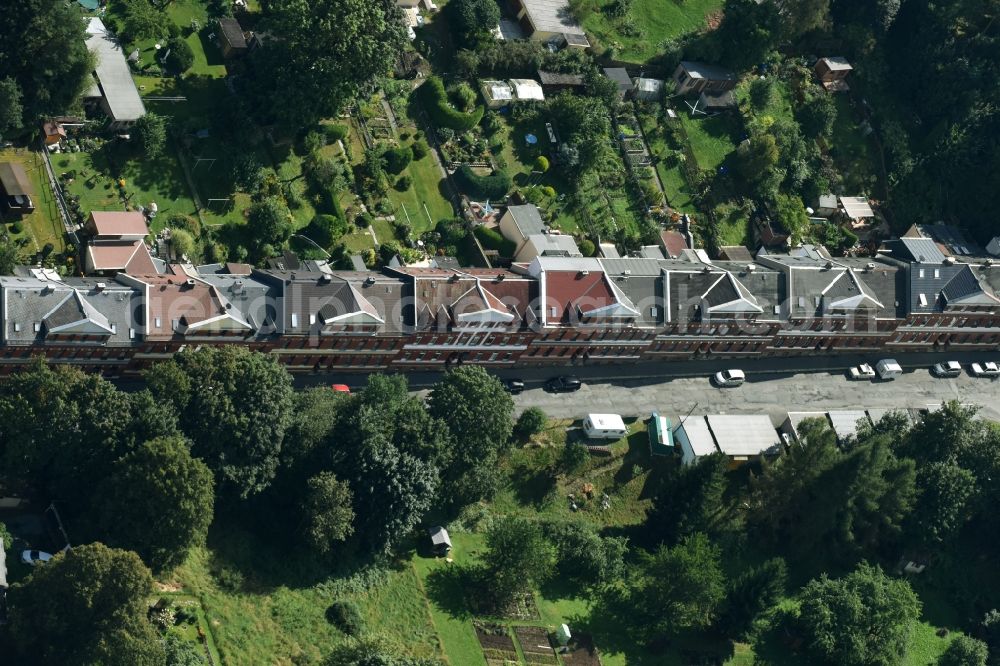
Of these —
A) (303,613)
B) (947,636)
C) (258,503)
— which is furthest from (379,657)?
(947,636)

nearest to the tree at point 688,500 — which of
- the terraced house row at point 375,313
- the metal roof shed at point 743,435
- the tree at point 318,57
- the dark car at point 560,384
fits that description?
the metal roof shed at point 743,435

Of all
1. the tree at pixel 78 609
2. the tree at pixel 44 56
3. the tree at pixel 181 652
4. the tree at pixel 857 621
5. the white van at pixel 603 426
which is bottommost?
the tree at pixel 857 621

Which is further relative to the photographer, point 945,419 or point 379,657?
point 945,419

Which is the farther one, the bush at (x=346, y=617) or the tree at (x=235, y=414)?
the bush at (x=346, y=617)

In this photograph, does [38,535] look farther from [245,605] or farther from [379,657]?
[379,657]

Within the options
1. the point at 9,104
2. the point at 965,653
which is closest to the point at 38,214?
the point at 9,104

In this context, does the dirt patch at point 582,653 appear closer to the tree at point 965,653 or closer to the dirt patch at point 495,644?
the dirt patch at point 495,644
